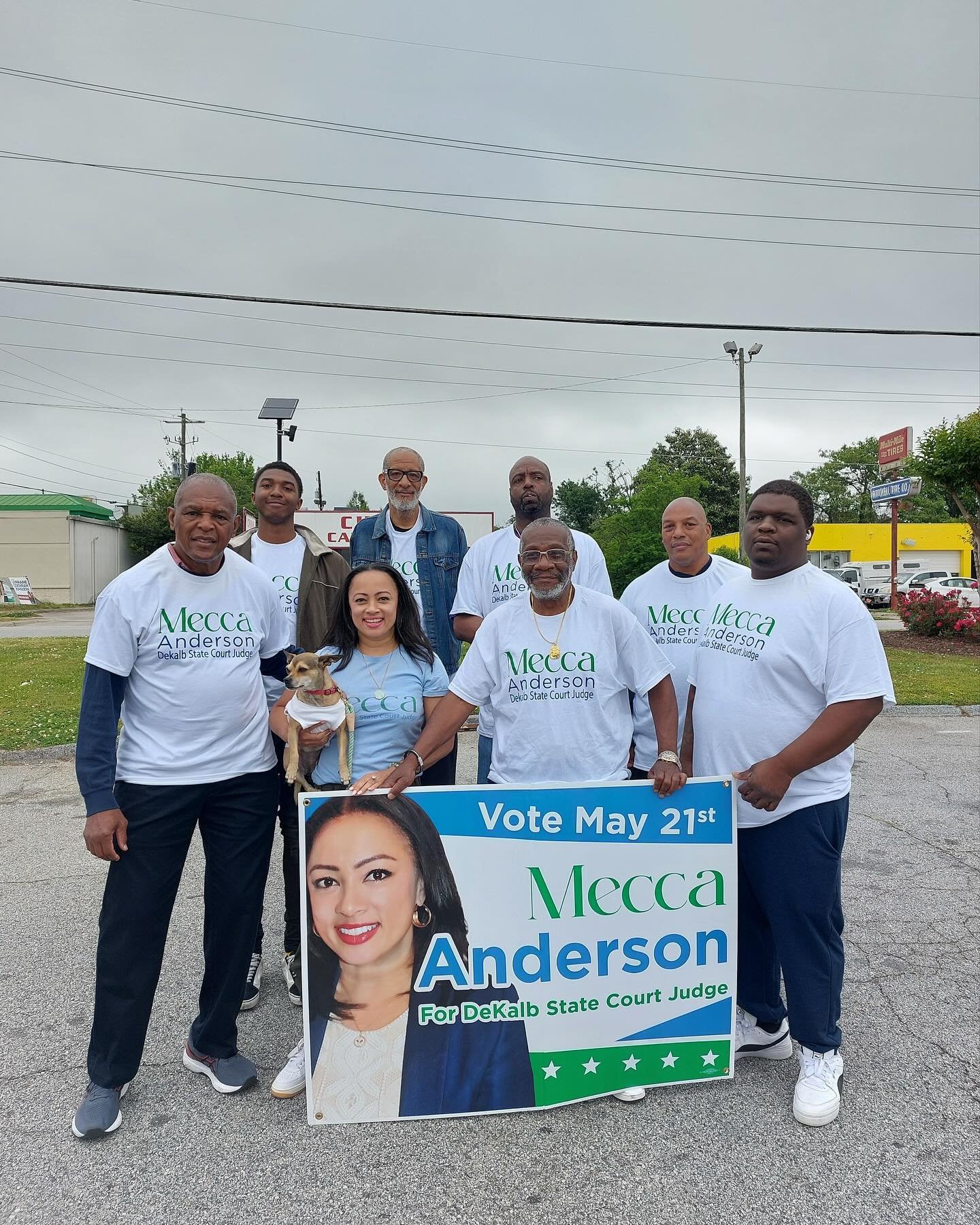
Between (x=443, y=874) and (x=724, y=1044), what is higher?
(x=443, y=874)

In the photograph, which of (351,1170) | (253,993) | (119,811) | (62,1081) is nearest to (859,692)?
(351,1170)

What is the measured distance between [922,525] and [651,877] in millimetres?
50855

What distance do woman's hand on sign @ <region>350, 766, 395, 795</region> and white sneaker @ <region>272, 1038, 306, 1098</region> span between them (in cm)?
95

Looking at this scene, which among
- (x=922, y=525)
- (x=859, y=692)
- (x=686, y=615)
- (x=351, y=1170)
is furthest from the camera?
(x=922, y=525)

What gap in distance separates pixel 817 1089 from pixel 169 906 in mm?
2326

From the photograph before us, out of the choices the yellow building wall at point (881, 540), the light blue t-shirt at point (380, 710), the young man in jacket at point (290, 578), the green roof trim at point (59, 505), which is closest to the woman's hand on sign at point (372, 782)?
the light blue t-shirt at point (380, 710)

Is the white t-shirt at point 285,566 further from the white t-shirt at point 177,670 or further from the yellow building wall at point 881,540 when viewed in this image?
the yellow building wall at point 881,540

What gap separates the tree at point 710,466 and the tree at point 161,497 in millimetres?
30785

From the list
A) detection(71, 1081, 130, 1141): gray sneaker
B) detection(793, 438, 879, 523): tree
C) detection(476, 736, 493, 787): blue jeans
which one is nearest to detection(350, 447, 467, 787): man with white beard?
detection(476, 736, 493, 787): blue jeans

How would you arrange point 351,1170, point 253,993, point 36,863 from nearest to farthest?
point 351,1170 → point 253,993 → point 36,863

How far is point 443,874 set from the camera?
9.39ft

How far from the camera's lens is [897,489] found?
28.5m

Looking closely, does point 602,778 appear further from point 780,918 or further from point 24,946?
point 24,946

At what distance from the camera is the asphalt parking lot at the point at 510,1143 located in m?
2.38
